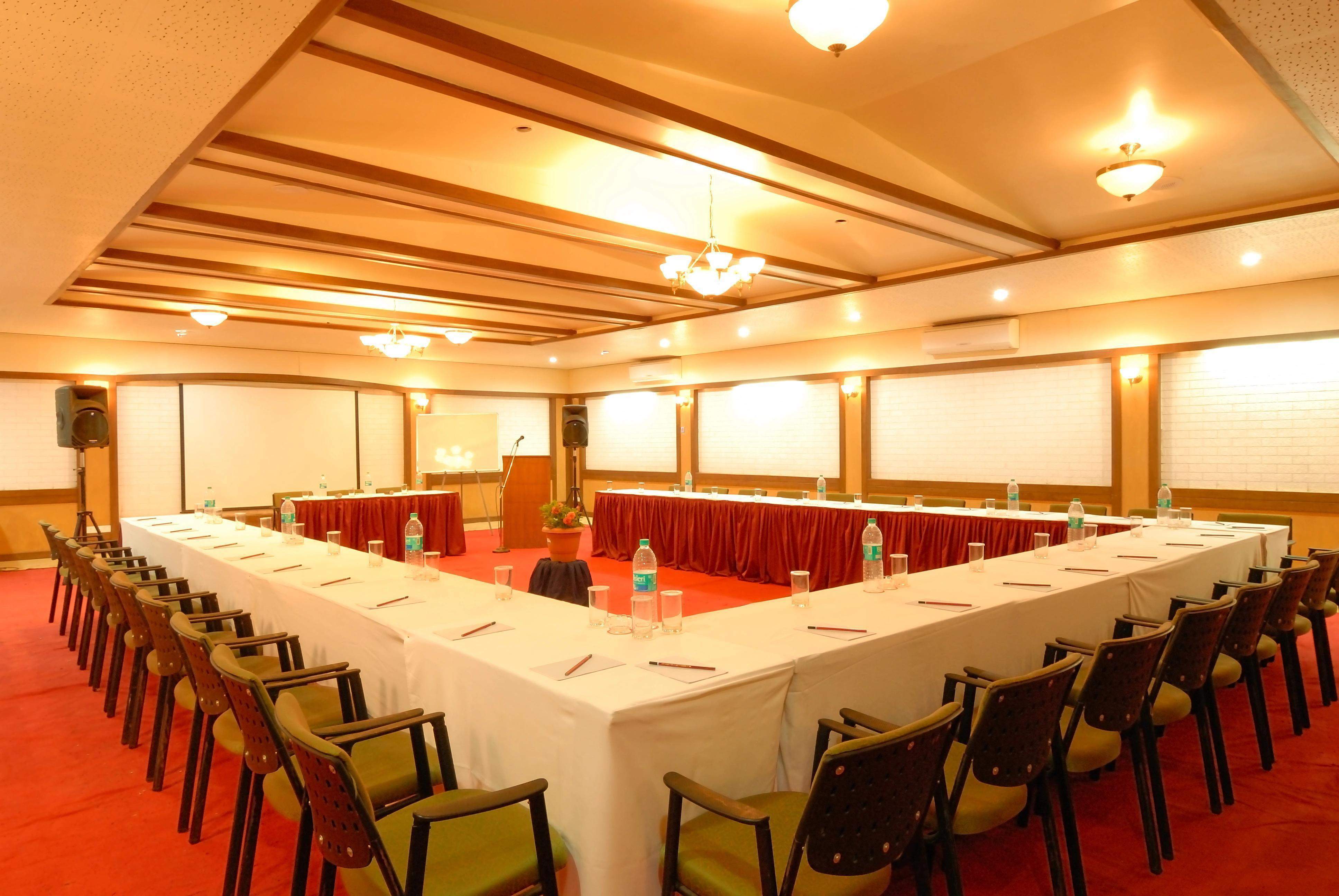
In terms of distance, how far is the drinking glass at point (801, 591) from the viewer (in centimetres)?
283

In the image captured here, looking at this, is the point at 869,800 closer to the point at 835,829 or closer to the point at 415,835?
the point at 835,829

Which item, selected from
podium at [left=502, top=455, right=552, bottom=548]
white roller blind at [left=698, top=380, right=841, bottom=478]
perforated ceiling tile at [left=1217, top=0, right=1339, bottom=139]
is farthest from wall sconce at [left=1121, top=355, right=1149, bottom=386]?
podium at [left=502, top=455, right=552, bottom=548]

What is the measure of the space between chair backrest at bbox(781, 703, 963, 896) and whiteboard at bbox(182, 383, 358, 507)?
10.2 meters

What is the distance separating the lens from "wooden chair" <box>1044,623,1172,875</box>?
7.36 feet

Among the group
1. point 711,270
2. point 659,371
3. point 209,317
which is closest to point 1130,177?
point 711,270

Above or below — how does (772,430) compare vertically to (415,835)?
above

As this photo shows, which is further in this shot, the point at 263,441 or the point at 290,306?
the point at 263,441

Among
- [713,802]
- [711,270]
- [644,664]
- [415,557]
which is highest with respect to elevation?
[711,270]

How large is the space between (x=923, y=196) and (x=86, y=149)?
4330mm

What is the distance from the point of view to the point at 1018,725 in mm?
1936

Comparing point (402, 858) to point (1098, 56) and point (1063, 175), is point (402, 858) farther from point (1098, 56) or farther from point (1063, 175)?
point (1063, 175)

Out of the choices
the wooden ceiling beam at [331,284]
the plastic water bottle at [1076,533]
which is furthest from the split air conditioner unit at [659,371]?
the plastic water bottle at [1076,533]

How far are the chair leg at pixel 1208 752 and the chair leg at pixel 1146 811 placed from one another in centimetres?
41

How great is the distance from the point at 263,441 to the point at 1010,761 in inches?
432
